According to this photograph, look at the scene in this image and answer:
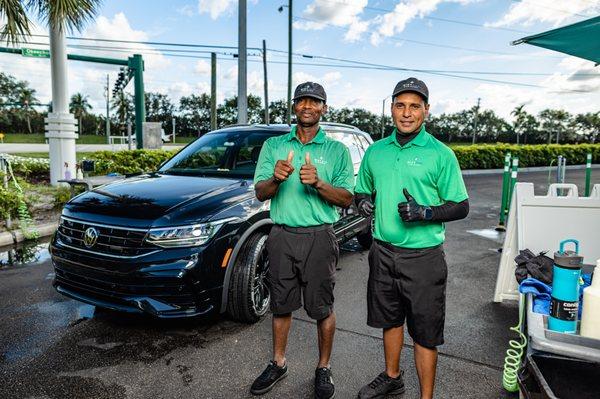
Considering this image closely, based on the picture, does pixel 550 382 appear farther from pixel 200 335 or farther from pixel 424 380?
pixel 200 335

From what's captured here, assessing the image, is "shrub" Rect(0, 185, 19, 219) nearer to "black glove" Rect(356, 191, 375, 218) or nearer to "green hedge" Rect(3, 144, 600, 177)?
"green hedge" Rect(3, 144, 600, 177)

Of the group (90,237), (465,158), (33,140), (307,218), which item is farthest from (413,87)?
(33,140)

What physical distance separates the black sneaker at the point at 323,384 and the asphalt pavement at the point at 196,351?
0.10 metres

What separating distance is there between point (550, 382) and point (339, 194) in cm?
148

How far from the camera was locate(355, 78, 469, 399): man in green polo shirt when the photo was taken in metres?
2.38

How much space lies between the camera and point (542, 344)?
1.55 m

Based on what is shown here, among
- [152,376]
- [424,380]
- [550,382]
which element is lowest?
[152,376]

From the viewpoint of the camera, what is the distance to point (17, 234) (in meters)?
6.71

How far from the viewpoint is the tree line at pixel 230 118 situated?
230 ft

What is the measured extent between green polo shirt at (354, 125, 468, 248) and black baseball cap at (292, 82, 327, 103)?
1.65ft

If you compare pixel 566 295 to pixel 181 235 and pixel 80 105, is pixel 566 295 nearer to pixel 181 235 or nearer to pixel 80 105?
pixel 181 235

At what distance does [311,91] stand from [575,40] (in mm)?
2312

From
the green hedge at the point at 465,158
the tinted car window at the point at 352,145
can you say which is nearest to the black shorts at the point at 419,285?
the tinted car window at the point at 352,145

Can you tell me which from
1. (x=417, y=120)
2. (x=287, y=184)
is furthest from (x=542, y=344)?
(x=287, y=184)
